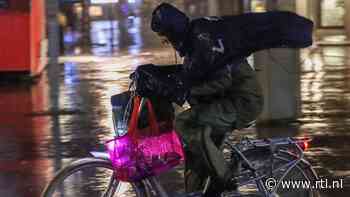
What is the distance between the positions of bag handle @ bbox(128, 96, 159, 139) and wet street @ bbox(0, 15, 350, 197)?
7.51 ft

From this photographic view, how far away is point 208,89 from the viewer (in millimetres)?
4691

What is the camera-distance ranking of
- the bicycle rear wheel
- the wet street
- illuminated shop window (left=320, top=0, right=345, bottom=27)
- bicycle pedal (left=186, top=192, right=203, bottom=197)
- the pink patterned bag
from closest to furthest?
the pink patterned bag, bicycle pedal (left=186, top=192, right=203, bottom=197), the bicycle rear wheel, the wet street, illuminated shop window (left=320, top=0, right=345, bottom=27)

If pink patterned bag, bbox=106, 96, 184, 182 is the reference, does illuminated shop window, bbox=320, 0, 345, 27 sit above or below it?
below

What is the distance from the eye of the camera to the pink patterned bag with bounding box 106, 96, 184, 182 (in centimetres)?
454

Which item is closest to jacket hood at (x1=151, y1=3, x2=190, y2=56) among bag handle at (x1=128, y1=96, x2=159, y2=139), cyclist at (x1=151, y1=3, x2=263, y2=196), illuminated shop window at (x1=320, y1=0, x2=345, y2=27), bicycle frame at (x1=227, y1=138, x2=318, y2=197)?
cyclist at (x1=151, y1=3, x2=263, y2=196)

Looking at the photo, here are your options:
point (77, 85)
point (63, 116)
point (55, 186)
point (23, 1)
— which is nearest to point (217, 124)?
point (55, 186)

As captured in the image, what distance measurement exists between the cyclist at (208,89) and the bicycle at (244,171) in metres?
0.08

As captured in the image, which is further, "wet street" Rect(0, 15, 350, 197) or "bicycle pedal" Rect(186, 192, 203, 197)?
"wet street" Rect(0, 15, 350, 197)

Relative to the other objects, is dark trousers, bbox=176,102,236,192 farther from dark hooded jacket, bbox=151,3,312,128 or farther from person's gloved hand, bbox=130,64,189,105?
person's gloved hand, bbox=130,64,189,105

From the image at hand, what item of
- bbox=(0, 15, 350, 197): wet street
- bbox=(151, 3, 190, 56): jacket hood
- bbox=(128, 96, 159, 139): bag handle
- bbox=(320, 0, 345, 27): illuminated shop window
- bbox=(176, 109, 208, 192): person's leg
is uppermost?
bbox=(151, 3, 190, 56): jacket hood

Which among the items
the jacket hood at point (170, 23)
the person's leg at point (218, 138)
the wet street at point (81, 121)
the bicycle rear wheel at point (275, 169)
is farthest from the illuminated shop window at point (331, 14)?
the jacket hood at point (170, 23)

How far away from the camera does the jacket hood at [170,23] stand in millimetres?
4664

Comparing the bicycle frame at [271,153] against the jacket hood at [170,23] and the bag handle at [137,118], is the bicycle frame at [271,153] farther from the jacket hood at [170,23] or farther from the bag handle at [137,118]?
the jacket hood at [170,23]

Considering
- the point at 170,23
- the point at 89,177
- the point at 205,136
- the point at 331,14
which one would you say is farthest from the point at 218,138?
the point at 331,14
